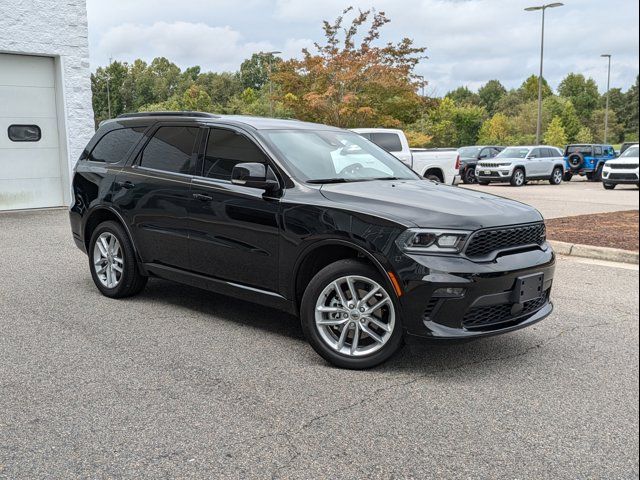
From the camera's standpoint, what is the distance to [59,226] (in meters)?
11.9

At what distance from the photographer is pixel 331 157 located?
5367 mm

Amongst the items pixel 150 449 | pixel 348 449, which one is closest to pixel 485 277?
pixel 348 449

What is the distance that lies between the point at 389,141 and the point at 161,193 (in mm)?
12943

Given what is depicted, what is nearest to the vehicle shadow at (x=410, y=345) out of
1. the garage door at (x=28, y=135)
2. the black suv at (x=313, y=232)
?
the black suv at (x=313, y=232)

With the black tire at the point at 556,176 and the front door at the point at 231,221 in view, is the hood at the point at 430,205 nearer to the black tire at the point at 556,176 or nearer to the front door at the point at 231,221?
the front door at the point at 231,221

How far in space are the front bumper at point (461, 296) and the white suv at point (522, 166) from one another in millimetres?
24582

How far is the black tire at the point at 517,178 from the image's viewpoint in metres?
27.9

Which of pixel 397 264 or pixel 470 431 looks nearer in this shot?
pixel 470 431

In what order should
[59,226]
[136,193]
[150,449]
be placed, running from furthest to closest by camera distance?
1. [59,226]
2. [136,193]
3. [150,449]

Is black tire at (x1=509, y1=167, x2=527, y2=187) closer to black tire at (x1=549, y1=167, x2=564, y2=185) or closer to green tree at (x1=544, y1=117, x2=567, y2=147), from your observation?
black tire at (x1=549, y1=167, x2=564, y2=185)

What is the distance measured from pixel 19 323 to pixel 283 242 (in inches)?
96.0

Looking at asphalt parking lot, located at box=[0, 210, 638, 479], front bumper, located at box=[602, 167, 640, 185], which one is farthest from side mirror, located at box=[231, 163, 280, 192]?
front bumper, located at box=[602, 167, 640, 185]

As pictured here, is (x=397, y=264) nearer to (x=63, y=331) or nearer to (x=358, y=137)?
(x=358, y=137)

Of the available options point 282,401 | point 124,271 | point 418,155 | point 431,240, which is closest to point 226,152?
point 124,271
